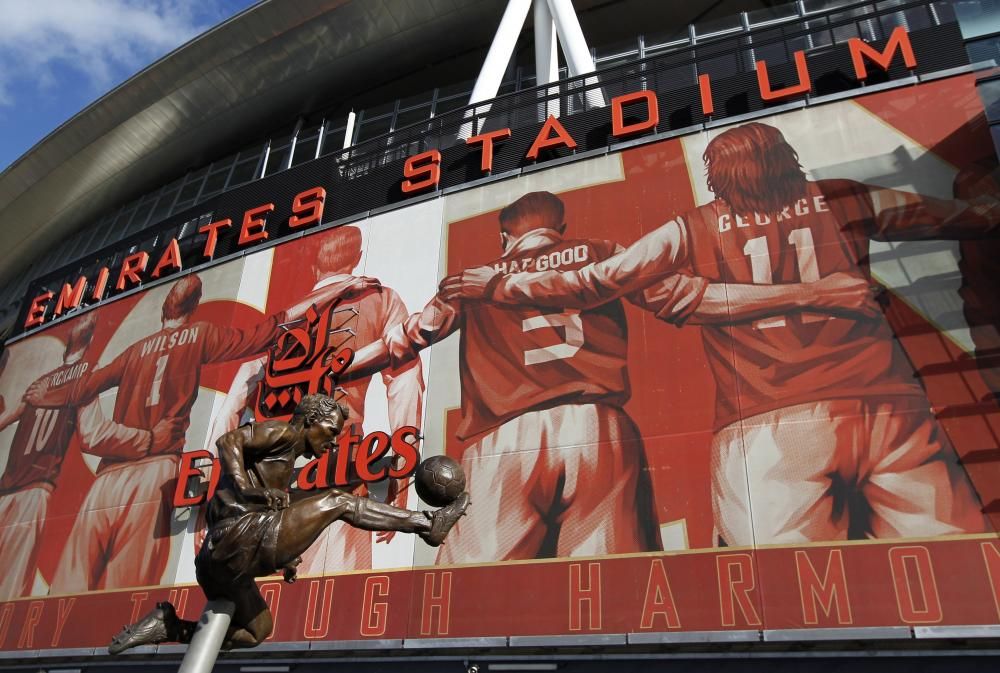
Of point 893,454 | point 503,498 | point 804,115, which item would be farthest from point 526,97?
point 893,454

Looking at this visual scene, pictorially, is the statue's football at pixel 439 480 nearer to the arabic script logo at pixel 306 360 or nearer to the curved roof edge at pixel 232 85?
the arabic script logo at pixel 306 360

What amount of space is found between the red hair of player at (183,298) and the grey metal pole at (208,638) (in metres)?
15.4

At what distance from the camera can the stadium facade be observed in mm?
11398

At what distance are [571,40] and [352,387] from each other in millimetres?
11939

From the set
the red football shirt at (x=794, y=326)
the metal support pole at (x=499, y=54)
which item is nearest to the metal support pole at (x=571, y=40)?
the metal support pole at (x=499, y=54)

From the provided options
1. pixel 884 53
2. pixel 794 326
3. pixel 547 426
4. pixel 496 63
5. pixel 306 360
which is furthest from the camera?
pixel 496 63

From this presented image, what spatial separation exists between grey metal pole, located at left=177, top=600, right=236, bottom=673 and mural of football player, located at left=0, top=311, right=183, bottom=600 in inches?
516

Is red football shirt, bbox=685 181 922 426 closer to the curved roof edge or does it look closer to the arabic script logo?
the arabic script logo

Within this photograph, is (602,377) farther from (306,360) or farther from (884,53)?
(884,53)

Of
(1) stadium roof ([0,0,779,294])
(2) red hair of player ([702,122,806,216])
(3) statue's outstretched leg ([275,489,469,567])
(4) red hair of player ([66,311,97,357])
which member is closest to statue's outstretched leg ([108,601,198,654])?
(3) statue's outstretched leg ([275,489,469,567])

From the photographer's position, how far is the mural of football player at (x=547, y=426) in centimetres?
1284

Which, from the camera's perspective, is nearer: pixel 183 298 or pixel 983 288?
pixel 983 288

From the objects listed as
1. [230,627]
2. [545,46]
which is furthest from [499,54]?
[230,627]

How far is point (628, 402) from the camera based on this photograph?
13.5 m
